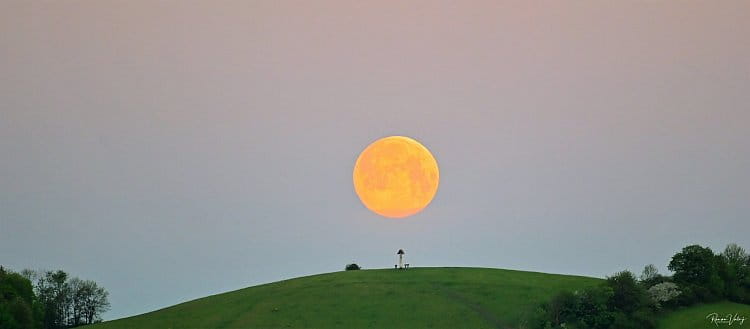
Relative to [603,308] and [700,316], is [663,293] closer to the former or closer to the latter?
[700,316]

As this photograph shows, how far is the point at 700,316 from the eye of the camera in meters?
125

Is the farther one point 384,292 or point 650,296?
point 384,292

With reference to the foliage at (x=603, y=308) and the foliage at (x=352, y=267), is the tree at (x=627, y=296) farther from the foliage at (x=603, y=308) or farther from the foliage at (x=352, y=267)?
the foliage at (x=352, y=267)

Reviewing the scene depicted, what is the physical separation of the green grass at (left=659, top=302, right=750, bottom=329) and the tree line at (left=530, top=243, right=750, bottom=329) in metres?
1.37

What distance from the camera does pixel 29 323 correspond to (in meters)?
144

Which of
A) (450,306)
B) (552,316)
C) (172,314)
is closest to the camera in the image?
(552,316)

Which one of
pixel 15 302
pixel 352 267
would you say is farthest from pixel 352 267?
pixel 15 302

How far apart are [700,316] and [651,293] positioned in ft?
21.9

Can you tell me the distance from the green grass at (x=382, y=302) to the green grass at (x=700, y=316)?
48.4 ft

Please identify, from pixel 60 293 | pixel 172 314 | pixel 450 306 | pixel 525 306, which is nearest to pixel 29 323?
pixel 172 314

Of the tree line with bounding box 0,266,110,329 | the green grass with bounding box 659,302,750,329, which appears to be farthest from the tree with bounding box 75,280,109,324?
the green grass with bounding box 659,302,750,329

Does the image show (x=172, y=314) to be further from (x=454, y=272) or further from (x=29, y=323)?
(x=454, y=272)

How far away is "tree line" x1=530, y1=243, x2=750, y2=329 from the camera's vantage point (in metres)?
123

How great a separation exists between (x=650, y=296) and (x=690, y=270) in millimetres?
9827
